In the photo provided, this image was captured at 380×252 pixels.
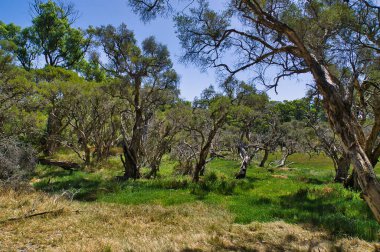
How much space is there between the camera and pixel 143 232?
803 centimetres

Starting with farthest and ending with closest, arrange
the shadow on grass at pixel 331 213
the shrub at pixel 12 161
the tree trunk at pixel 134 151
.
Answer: the tree trunk at pixel 134 151, the shrub at pixel 12 161, the shadow on grass at pixel 331 213

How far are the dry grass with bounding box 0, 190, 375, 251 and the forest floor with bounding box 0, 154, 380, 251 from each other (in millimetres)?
20

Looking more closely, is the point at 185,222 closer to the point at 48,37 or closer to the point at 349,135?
the point at 349,135

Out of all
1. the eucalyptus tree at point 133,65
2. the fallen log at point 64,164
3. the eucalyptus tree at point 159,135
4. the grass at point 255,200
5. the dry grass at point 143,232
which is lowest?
the dry grass at point 143,232

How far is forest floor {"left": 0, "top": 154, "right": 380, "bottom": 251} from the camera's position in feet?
23.2

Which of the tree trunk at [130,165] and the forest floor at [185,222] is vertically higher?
the tree trunk at [130,165]

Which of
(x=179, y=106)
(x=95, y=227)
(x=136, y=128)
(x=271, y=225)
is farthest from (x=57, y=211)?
(x=179, y=106)

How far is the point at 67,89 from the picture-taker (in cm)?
2464

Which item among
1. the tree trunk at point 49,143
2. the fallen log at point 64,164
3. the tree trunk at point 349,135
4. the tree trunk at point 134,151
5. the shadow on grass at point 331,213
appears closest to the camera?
the tree trunk at point 349,135

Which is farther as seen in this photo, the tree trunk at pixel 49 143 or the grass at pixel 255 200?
the tree trunk at pixel 49 143

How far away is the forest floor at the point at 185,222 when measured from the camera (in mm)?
7086

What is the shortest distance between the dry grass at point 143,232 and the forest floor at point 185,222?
20 mm

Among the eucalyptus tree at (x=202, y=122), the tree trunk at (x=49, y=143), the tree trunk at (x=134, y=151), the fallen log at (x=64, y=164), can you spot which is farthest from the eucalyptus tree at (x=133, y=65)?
the tree trunk at (x=49, y=143)

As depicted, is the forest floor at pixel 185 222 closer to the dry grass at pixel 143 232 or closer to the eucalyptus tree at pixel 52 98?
the dry grass at pixel 143 232
